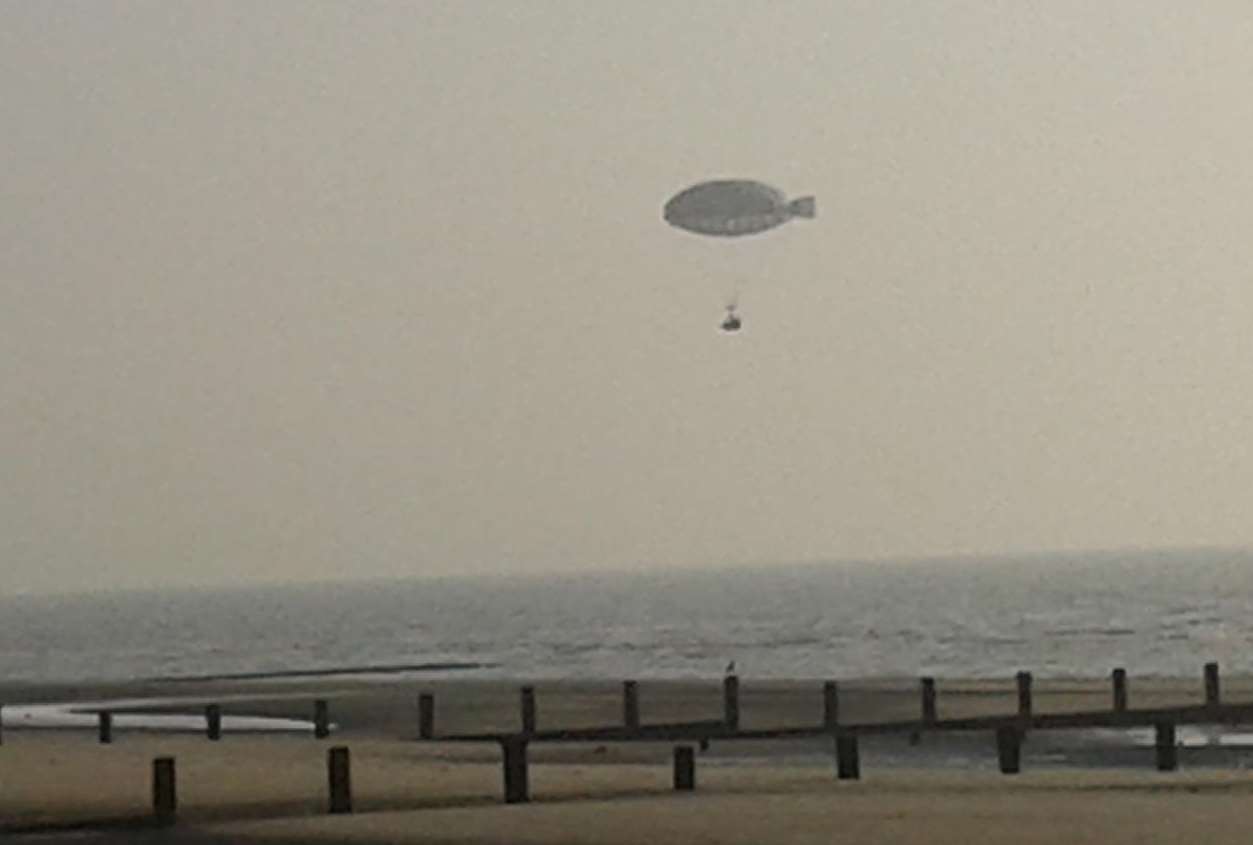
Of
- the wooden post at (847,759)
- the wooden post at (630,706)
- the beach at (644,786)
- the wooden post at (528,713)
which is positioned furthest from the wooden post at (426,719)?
the wooden post at (847,759)

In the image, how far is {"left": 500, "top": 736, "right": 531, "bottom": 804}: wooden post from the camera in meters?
35.0

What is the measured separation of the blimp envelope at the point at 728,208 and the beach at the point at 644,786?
1070 cm

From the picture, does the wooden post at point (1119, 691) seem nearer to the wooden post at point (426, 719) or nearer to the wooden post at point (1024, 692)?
the wooden post at point (1024, 692)

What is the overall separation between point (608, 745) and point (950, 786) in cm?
1276

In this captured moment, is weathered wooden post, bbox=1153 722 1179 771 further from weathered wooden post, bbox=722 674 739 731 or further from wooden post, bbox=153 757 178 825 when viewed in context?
wooden post, bbox=153 757 178 825

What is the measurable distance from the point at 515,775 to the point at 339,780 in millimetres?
2900

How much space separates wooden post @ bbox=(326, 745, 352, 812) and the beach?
18.8 inches

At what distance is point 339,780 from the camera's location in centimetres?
3306

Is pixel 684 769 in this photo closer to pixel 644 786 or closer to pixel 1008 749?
pixel 644 786

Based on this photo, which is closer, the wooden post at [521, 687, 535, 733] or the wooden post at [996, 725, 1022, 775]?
the wooden post at [996, 725, 1022, 775]

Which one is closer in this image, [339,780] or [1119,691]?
[339,780]

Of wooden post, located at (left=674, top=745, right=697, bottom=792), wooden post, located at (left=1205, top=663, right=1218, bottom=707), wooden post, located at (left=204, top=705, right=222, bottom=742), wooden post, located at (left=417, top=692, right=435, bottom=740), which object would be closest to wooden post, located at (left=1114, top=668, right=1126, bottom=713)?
wooden post, located at (left=1205, top=663, right=1218, bottom=707)

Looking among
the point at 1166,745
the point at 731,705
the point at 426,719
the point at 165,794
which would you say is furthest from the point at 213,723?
the point at 165,794

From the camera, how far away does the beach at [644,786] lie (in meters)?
30.5
